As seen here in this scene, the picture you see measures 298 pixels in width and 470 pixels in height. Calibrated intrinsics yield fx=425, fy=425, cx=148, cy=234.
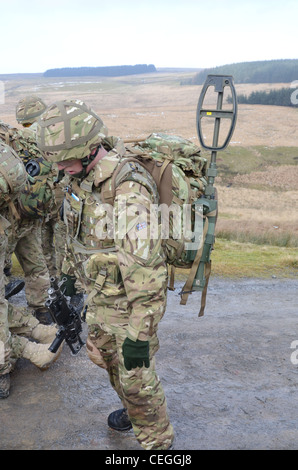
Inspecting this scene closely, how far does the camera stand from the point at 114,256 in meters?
3.25

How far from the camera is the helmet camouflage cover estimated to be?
3.10 m

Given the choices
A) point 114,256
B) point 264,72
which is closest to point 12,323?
point 114,256

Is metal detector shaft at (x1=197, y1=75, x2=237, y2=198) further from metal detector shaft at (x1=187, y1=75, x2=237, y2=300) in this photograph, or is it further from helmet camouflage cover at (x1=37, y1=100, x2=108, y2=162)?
helmet camouflage cover at (x1=37, y1=100, x2=108, y2=162)

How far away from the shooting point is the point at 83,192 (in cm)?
332

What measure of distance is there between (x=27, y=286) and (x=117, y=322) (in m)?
3.21

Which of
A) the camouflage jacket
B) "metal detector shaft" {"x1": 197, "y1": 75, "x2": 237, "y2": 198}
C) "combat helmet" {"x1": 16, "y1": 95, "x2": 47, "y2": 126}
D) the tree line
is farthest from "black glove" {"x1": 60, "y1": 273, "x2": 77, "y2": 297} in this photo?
the tree line

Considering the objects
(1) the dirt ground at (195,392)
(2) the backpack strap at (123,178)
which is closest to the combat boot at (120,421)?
(1) the dirt ground at (195,392)

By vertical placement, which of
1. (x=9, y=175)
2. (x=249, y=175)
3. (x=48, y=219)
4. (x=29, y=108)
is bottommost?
(x=249, y=175)

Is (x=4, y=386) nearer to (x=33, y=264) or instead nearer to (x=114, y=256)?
(x=33, y=264)

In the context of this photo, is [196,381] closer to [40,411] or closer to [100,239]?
[40,411]

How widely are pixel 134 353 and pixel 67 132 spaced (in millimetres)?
1670

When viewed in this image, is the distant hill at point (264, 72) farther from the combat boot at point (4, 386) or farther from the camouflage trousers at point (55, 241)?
the combat boot at point (4, 386)

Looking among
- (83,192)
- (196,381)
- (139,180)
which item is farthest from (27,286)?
(139,180)

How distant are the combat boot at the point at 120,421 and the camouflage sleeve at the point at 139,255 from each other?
4.68ft
